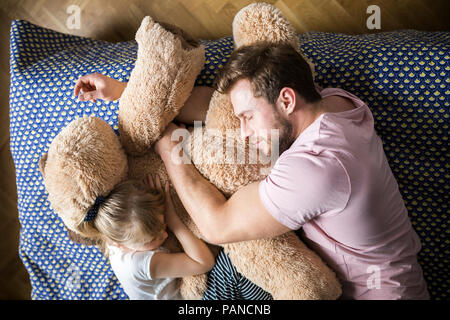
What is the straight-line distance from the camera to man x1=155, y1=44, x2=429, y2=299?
2.64ft

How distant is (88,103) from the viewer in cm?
121

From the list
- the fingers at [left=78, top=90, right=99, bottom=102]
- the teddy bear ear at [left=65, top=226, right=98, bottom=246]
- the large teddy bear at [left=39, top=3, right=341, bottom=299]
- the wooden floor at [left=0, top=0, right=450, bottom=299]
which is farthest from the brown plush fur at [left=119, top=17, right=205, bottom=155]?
the wooden floor at [left=0, top=0, right=450, bottom=299]

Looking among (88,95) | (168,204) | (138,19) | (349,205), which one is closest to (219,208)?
(168,204)

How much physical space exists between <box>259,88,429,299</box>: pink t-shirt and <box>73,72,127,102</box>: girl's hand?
58 cm

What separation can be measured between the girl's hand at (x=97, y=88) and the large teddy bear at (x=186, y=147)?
0.10 meters

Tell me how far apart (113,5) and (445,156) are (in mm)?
1611

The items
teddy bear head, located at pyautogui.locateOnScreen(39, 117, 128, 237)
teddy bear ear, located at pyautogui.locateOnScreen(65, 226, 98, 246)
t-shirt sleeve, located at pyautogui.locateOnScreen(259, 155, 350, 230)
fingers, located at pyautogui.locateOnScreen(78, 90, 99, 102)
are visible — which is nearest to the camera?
t-shirt sleeve, located at pyautogui.locateOnScreen(259, 155, 350, 230)

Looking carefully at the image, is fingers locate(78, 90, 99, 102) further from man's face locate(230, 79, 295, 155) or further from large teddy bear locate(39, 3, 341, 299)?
man's face locate(230, 79, 295, 155)

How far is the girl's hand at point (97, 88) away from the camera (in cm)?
104

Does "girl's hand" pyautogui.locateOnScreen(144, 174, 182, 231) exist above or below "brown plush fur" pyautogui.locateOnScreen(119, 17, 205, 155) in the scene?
below

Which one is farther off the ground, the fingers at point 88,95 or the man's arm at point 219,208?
the fingers at point 88,95

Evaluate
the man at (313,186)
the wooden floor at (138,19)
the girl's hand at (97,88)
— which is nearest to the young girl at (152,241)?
the girl's hand at (97,88)

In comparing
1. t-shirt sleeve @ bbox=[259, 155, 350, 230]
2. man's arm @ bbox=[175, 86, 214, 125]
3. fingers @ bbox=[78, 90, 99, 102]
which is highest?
fingers @ bbox=[78, 90, 99, 102]

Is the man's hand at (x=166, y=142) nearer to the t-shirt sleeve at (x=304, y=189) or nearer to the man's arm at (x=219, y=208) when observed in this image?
the man's arm at (x=219, y=208)
